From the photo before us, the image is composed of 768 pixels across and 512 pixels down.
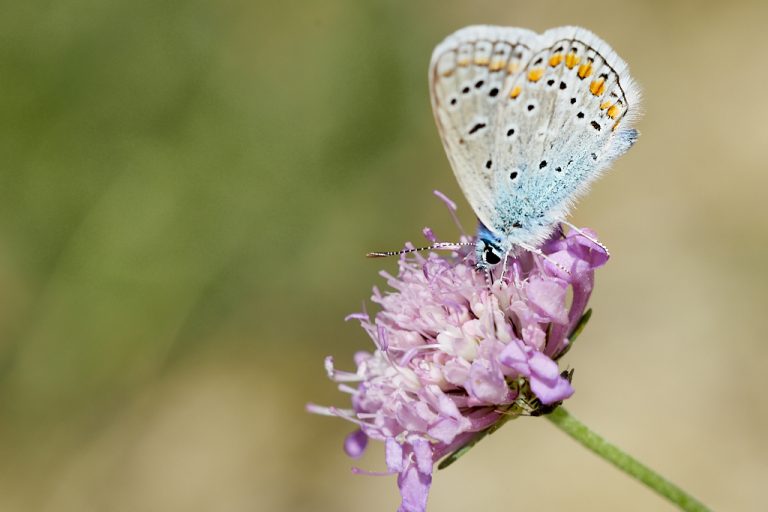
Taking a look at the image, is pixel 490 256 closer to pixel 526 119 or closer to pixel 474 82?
pixel 526 119

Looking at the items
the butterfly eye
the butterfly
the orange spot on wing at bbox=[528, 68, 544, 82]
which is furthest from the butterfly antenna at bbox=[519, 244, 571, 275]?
the orange spot on wing at bbox=[528, 68, 544, 82]

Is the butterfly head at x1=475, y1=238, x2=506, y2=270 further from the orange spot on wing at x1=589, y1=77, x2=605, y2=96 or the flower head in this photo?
the orange spot on wing at x1=589, y1=77, x2=605, y2=96

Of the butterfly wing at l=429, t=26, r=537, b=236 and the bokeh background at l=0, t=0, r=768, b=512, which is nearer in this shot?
the butterfly wing at l=429, t=26, r=537, b=236

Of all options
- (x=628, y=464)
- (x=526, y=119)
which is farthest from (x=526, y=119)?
(x=628, y=464)

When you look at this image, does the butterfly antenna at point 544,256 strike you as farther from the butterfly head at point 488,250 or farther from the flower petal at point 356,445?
the flower petal at point 356,445

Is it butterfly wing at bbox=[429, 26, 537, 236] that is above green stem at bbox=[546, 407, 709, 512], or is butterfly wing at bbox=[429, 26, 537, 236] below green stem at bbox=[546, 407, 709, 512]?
above

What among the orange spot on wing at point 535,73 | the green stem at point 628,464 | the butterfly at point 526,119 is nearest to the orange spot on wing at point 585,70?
the butterfly at point 526,119

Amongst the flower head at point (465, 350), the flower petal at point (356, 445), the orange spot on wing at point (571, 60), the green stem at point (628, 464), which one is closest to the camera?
the green stem at point (628, 464)
